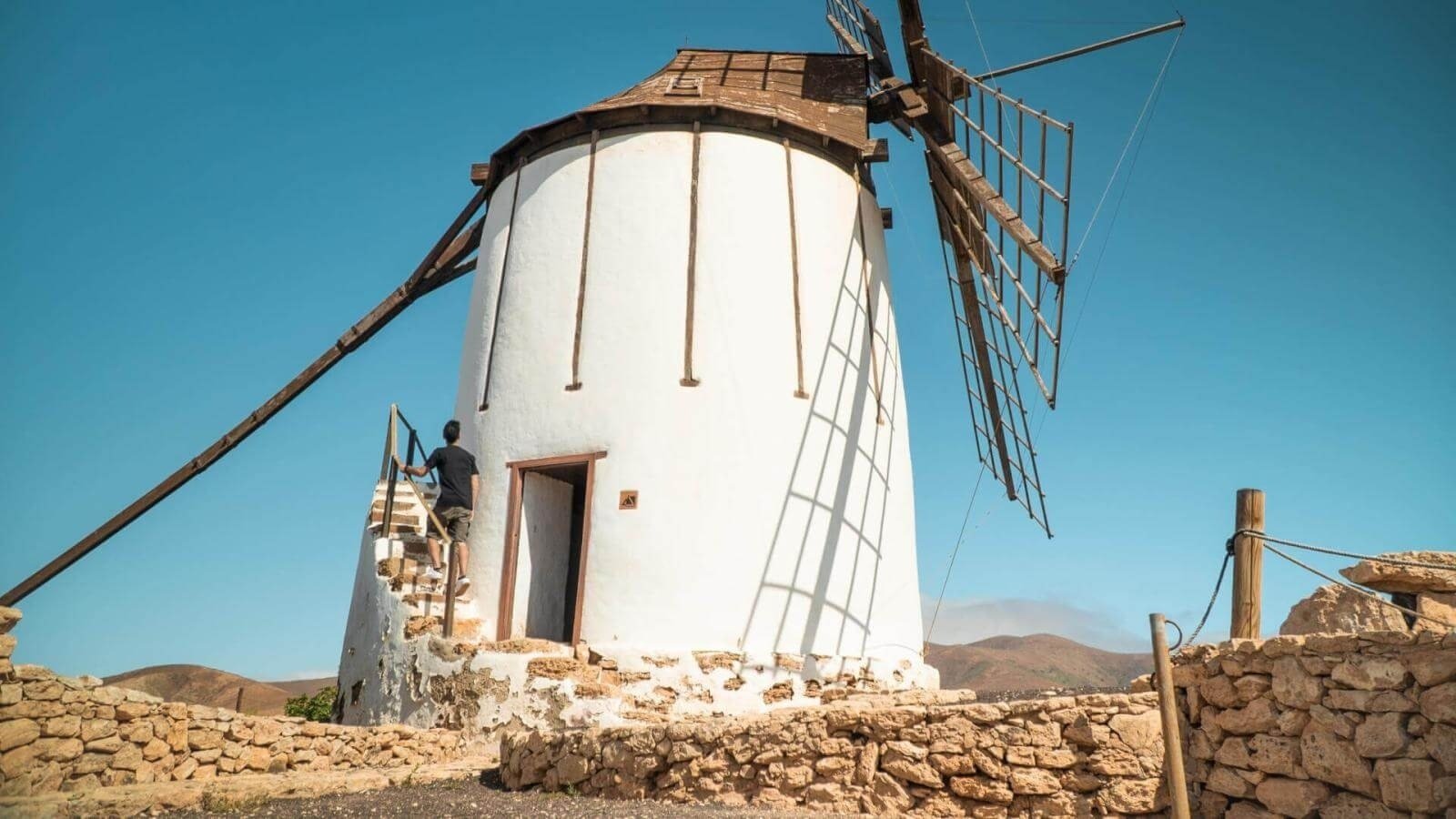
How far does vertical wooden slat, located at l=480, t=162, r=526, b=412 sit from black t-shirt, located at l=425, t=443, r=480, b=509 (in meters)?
0.87

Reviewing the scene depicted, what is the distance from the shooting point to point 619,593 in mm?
9141

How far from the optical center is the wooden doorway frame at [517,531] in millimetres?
9438

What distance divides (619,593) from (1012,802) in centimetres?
466

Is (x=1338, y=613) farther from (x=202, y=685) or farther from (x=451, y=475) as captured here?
(x=202, y=685)

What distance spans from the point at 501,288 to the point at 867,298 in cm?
415

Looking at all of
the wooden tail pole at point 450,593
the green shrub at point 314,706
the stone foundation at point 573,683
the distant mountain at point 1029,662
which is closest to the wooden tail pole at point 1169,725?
the stone foundation at point 573,683

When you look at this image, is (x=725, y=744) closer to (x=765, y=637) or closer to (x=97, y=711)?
(x=765, y=637)

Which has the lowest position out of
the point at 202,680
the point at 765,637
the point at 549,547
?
the point at 202,680

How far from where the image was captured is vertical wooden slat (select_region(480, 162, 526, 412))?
10648 mm

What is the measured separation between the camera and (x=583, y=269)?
409 inches

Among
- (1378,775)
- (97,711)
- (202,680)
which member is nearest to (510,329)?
(97,711)

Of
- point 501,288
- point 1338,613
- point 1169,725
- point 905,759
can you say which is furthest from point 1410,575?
point 501,288

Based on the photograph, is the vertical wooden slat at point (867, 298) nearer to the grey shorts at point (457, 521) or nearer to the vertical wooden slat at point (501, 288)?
the vertical wooden slat at point (501, 288)

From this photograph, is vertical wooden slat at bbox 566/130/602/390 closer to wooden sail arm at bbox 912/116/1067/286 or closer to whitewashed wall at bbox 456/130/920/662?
whitewashed wall at bbox 456/130/920/662
